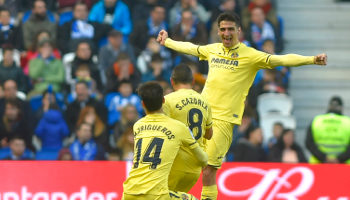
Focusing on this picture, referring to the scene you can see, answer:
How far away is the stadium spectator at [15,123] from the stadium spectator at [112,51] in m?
1.62

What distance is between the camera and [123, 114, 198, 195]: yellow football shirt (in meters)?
8.52

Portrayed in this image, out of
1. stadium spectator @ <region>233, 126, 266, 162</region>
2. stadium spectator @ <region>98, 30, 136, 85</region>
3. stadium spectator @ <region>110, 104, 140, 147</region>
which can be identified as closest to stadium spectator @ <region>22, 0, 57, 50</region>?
stadium spectator @ <region>98, 30, 136, 85</region>

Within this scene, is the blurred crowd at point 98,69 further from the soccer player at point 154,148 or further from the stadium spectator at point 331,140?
the soccer player at point 154,148

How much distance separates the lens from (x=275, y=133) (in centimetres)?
1437

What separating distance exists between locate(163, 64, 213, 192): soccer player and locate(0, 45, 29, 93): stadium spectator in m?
6.11

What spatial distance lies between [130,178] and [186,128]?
28.0 inches

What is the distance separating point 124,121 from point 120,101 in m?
0.53

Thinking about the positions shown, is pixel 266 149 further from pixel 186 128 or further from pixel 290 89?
pixel 186 128

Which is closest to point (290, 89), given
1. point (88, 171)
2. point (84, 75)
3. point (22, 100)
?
point (84, 75)

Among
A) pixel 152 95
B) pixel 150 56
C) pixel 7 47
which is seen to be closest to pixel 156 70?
pixel 150 56

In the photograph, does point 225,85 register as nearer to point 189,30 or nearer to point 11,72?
point 189,30

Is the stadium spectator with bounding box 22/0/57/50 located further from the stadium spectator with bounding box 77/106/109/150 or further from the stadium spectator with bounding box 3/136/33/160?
the stadium spectator with bounding box 3/136/33/160

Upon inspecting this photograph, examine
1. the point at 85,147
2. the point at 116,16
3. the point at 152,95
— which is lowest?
the point at 85,147

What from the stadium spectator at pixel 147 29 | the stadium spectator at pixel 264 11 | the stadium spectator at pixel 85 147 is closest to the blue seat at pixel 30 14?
the stadium spectator at pixel 147 29
